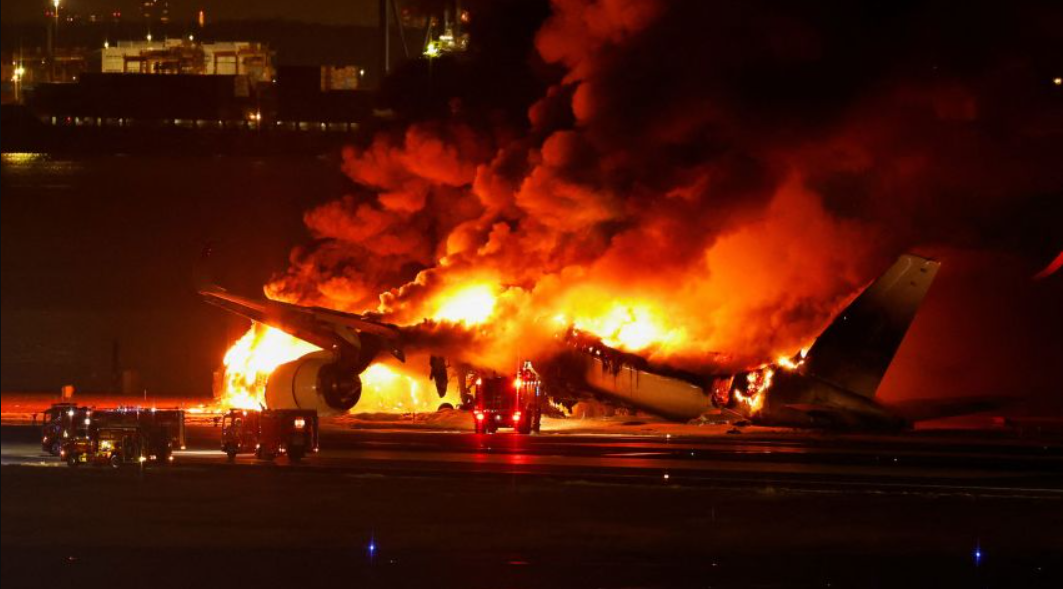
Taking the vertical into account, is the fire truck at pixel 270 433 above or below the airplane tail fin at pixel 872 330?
below

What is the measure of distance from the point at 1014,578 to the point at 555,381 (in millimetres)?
30208

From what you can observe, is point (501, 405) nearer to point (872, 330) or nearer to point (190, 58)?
point (872, 330)

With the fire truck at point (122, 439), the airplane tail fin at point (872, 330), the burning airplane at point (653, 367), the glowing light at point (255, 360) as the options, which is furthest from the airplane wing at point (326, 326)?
the fire truck at point (122, 439)

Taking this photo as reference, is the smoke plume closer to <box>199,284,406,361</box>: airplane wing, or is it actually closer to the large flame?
<box>199,284,406,361</box>: airplane wing

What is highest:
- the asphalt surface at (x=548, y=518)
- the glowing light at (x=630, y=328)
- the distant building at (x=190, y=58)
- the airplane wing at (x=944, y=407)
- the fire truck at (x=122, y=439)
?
the distant building at (x=190, y=58)

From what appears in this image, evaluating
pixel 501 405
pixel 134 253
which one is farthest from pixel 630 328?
pixel 134 253

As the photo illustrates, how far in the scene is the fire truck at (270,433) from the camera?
35.4 meters

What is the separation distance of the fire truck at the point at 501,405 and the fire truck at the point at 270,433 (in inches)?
390

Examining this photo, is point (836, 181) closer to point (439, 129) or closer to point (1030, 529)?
point (439, 129)

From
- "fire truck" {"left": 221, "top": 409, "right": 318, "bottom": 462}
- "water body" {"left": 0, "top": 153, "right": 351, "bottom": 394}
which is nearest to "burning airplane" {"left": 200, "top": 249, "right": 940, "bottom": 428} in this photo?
"fire truck" {"left": 221, "top": 409, "right": 318, "bottom": 462}

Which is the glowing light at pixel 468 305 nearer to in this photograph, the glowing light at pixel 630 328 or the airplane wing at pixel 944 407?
the glowing light at pixel 630 328

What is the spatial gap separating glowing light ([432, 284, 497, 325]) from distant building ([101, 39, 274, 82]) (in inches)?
1736

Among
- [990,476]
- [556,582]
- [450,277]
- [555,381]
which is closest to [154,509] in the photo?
[556,582]

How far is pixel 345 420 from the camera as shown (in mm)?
51500
